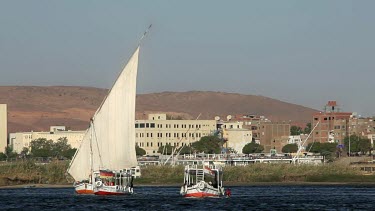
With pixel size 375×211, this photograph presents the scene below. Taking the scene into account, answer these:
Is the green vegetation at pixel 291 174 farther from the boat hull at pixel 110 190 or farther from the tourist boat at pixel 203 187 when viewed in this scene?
the tourist boat at pixel 203 187

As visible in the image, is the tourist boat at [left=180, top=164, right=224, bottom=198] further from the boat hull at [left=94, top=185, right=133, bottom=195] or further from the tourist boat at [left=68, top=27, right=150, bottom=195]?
the boat hull at [left=94, top=185, right=133, bottom=195]

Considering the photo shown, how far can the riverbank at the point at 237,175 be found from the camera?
146 m

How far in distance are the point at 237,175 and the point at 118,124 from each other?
2190 inches

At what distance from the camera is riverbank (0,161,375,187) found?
14600 cm

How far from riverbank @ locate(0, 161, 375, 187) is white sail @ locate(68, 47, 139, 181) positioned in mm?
46097

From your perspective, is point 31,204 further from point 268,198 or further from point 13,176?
point 13,176

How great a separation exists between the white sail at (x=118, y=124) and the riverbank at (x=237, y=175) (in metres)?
46.1

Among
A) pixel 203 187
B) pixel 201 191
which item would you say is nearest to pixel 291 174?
pixel 201 191

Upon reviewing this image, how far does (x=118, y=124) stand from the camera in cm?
9681

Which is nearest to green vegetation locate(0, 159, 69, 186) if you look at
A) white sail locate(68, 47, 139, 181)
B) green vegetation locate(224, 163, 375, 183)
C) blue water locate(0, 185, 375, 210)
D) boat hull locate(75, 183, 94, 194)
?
A: green vegetation locate(224, 163, 375, 183)

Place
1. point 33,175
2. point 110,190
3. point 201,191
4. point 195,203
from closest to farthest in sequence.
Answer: point 195,203, point 201,191, point 110,190, point 33,175

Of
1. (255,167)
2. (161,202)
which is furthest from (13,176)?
(161,202)

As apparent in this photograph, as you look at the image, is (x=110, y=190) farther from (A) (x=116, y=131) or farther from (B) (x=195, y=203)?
(B) (x=195, y=203)

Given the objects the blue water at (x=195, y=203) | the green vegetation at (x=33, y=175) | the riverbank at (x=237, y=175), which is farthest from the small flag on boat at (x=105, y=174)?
the green vegetation at (x=33, y=175)
